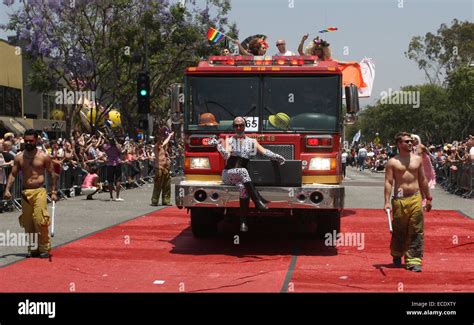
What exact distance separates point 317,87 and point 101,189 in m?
13.8

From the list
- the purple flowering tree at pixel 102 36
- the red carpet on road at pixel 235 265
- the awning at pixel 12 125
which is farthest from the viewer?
the awning at pixel 12 125

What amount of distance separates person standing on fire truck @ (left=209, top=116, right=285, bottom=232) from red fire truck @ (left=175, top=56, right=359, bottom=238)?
14 centimetres

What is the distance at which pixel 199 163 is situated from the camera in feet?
37.8

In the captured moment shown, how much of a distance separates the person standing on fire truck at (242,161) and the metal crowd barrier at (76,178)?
27.1 ft

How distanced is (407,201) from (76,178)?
47.5 feet

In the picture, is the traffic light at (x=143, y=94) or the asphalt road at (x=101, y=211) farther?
the traffic light at (x=143, y=94)

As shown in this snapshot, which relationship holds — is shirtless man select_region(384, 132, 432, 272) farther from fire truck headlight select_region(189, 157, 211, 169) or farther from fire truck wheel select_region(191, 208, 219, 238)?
fire truck wheel select_region(191, 208, 219, 238)

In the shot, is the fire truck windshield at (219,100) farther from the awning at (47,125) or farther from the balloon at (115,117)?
the awning at (47,125)

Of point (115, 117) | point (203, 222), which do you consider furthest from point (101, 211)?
point (115, 117)

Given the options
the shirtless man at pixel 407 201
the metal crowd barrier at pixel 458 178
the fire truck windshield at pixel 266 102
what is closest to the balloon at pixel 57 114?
the metal crowd barrier at pixel 458 178

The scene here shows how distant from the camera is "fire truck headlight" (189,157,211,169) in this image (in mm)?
11484

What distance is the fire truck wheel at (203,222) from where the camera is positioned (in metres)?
12.4
